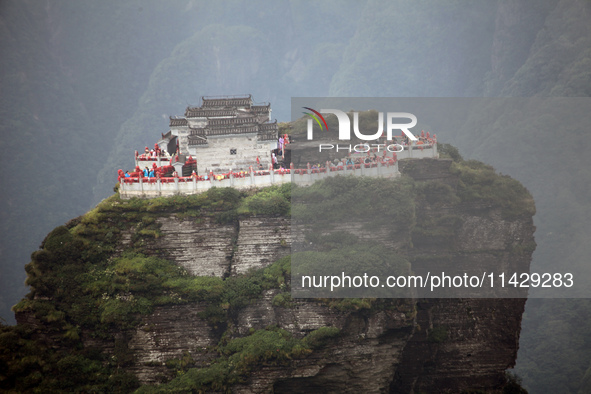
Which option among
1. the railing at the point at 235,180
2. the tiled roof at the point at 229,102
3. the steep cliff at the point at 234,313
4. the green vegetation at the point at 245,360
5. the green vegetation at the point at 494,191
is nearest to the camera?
the green vegetation at the point at 245,360

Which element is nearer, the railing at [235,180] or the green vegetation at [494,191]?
the railing at [235,180]

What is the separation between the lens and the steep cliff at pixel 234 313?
4081 cm

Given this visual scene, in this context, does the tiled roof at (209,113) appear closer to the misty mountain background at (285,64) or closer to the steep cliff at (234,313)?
the steep cliff at (234,313)

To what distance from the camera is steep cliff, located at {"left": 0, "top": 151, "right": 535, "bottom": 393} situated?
40812 mm

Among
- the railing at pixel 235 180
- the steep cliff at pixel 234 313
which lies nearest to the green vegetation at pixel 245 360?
the steep cliff at pixel 234 313

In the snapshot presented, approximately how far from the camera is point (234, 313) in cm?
4322

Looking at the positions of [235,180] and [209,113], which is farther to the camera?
[209,113]

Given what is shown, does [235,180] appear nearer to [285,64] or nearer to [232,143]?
[232,143]

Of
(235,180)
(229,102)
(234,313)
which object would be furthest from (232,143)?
(234,313)

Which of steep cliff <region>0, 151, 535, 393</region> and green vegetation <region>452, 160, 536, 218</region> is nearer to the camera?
steep cliff <region>0, 151, 535, 393</region>

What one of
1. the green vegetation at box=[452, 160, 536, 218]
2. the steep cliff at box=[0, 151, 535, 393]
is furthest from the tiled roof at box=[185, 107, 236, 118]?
the green vegetation at box=[452, 160, 536, 218]

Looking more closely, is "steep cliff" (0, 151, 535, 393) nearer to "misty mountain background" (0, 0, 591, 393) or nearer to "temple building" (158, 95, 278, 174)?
"temple building" (158, 95, 278, 174)

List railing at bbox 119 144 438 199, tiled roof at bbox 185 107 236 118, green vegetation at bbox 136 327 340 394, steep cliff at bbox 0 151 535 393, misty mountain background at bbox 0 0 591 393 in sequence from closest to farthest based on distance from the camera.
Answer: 1. green vegetation at bbox 136 327 340 394
2. steep cliff at bbox 0 151 535 393
3. railing at bbox 119 144 438 199
4. tiled roof at bbox 185 107 236 118
5. misty mountain background at bbox 0 0 591 393

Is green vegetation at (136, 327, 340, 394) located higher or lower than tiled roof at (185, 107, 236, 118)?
lower
